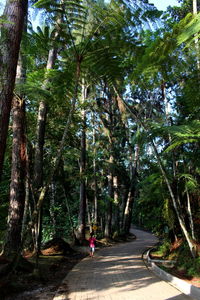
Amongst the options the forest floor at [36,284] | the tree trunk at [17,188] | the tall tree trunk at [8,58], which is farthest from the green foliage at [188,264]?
the tall tree trunk at [8,58]

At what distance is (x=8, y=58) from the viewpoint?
440 centimetres

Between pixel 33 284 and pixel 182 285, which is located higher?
pixel 33 284

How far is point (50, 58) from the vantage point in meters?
11.1

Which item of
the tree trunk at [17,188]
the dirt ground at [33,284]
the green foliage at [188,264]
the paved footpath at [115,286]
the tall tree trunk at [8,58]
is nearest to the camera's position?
the tall tree trunk at [8,58]

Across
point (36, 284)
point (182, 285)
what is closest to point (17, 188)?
point (36, 284)

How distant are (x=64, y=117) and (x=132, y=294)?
9.31 meters

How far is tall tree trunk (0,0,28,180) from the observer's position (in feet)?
13.9

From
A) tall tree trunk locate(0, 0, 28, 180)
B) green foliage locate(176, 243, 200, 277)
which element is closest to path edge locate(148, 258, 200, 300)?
green foliage locate(176, 243, 200, 277)

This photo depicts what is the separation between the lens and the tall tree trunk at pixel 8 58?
13.9 ft

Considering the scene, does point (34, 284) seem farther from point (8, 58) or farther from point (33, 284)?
point (8, 58)

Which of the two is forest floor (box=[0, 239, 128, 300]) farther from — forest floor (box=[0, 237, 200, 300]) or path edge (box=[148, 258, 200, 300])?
path edge (box=[148, 258, 200, 300])

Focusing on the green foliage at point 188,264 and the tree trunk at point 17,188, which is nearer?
the green foliage at point 188,264

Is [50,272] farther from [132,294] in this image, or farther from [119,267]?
[132,294]

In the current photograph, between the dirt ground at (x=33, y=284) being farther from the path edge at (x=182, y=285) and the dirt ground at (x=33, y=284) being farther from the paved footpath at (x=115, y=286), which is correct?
the path edge at (x=182, y=285)
